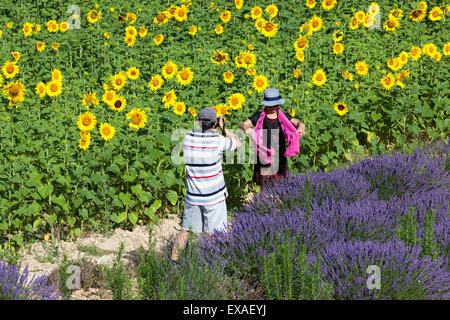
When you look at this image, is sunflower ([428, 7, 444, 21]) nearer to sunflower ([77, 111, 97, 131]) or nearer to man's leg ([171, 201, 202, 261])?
sunflower ([77, 111, 97, 131])

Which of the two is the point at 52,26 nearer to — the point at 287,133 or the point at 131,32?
the point at 131,32

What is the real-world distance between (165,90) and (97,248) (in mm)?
2070

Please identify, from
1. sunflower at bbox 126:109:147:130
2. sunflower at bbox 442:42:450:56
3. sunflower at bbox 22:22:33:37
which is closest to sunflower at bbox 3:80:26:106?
sunflower at bbox 126:109:147:130

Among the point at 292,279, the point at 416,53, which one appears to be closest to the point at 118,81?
the point at 292,279

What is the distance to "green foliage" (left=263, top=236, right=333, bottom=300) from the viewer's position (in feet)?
14.0

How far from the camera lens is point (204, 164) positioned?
5.34 meters

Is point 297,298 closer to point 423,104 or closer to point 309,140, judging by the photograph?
point 309,140

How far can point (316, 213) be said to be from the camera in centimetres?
537

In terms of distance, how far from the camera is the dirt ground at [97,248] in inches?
230

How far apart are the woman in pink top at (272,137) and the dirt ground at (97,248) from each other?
110 cm

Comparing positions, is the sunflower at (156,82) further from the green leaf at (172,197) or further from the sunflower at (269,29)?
the sunflower at (269,29)

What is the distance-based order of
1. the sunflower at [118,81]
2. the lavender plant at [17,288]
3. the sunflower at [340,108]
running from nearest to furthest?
the lavender plant at [17,288] < the sunflower at [118,81] < the sunflower at [340,108]

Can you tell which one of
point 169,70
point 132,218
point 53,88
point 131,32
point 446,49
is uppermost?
point 131,32

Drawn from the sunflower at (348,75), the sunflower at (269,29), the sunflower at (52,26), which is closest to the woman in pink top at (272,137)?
the sunflower at (348,75)
